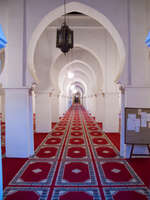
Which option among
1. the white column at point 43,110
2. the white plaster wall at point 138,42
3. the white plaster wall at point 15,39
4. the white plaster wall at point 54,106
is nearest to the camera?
the white plaster wall at point 138,42

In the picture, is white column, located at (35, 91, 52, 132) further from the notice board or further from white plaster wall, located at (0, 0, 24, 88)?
the notice board

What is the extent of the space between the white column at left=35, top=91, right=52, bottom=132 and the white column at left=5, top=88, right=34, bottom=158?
12.1 feet

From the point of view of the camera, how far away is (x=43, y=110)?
29.1 feet

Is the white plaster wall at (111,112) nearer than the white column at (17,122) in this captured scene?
No

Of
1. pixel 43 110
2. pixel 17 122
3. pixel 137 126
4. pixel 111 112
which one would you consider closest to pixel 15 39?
pixel 17 122

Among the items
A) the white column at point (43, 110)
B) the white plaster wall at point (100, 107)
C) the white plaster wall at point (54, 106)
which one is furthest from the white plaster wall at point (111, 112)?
the white plaster wall at point (54, 106)

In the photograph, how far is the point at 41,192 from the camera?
3.19 meters

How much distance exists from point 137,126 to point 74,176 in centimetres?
217

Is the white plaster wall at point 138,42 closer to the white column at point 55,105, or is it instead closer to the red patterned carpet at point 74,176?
the red patterned carpet at point 74,176

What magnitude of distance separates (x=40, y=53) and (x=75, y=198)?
7104 millimetres

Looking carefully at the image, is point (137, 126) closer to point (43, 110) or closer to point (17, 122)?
point (17, 122)

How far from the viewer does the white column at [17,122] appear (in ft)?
16.6

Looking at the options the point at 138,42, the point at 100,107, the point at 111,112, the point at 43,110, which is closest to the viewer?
the point at 138,42

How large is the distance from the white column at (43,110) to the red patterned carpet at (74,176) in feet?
10.1
